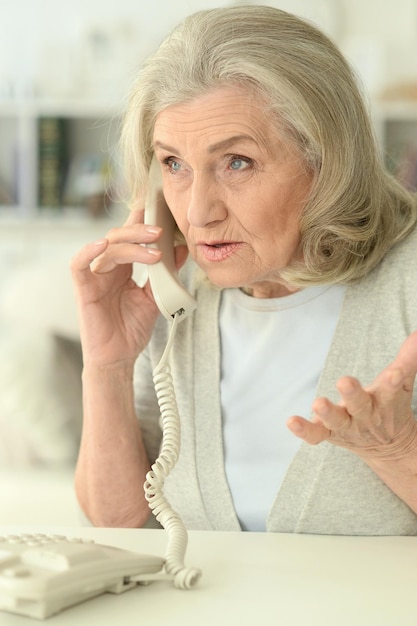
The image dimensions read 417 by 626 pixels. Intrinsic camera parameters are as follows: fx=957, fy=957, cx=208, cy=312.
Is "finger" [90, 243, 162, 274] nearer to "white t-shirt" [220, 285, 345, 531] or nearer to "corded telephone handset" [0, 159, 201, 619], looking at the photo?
"white t-shirt" [220, 285, 345, 531]

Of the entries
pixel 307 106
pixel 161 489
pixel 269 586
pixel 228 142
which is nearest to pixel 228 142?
pixel 228 142

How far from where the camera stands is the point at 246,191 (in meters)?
1.23

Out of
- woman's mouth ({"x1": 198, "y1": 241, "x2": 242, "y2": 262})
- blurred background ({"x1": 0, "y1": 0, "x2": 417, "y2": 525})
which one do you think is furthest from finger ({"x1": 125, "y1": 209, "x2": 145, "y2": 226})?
blurred background ({"x1": 0, "y1": 0, "x2": 417, "y2": 525})

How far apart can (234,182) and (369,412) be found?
0.40 m

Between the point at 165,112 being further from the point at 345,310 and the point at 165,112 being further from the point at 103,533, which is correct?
the point at 103,533

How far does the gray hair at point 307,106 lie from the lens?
1.21m

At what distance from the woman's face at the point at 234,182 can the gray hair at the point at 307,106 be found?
0.06 feet

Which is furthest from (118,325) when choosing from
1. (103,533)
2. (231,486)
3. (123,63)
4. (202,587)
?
(123,63)

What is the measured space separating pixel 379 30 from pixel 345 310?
367 cm

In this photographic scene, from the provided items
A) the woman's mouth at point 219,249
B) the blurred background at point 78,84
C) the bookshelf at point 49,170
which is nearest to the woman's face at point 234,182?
the woman's mouth at point 219,249

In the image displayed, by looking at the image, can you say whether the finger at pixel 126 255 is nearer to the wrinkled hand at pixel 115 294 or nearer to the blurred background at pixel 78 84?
the wrinkled hand at pixel 115 294

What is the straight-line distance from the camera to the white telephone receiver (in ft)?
4.49

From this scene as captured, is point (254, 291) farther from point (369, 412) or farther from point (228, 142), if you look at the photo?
point (369, 412)

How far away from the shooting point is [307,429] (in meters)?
0.92
